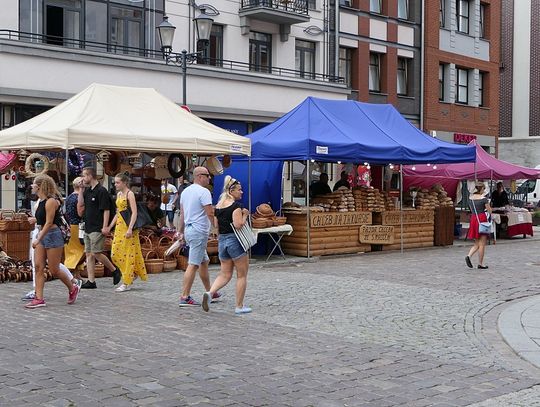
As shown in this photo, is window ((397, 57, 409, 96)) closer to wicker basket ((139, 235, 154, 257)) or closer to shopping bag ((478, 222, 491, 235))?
shopping bag ((478, 222, 491, 235))

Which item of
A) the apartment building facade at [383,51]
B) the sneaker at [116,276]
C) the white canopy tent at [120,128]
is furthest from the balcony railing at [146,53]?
the sneaker at [116,276]

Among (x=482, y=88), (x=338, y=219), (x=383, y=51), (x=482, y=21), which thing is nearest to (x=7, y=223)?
(x=338, y=219)

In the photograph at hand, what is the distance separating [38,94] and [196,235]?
12.6 metres

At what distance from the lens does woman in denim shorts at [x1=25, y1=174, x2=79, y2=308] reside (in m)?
9.92

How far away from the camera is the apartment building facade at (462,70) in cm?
3481

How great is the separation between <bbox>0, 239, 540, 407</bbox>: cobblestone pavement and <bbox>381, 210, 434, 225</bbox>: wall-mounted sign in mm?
6615

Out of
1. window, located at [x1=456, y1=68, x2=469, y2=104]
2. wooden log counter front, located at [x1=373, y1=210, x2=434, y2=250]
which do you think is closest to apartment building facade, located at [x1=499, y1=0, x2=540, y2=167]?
window, located at [x1=456, y1=68, x2=469, y2=104]

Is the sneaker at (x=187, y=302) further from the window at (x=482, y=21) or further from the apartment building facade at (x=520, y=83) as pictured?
the apartment building facade at (x=520, y=83)

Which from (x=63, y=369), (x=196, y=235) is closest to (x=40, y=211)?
(x=196, y=235)

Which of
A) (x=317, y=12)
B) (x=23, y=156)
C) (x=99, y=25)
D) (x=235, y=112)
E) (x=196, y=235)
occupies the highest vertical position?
(x=317, y=12)

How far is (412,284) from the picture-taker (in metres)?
13.0

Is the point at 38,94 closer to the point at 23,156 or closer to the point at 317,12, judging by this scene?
the point at 23,156

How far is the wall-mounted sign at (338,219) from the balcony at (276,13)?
10.7 m

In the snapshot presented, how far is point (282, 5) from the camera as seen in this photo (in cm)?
2783
